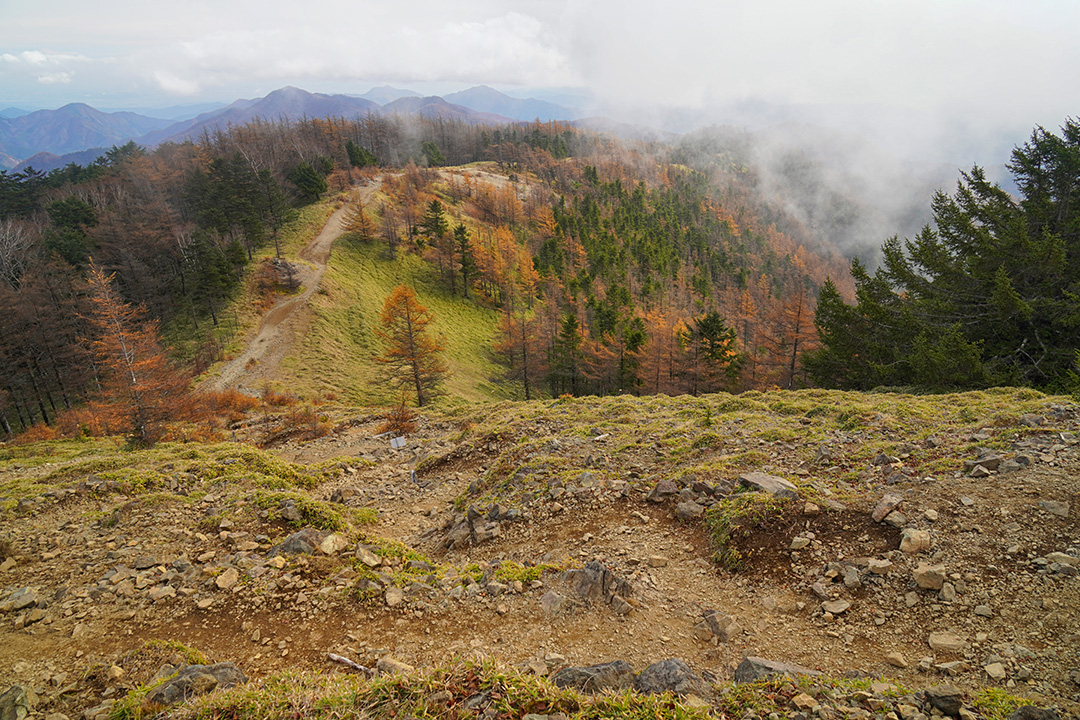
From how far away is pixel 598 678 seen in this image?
4.49 meters

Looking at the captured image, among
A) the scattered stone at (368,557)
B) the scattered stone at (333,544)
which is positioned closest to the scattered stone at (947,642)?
the scattered stone at (368,557)

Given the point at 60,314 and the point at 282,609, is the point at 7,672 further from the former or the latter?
the point at 60,314

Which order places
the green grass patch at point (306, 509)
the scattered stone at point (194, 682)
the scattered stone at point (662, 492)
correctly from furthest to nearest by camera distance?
the scattered stone at point (662, 492)
the green grass patch at point (306, 509)
the scattered stone at point (194, 682)

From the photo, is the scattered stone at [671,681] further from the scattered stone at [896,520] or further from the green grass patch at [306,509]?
the green grass patch at [306,509]

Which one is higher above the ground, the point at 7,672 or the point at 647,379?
the point at 7,672

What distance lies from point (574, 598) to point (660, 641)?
1307mm

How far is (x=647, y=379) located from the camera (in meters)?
45.6

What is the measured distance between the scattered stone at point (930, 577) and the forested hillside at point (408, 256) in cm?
3397

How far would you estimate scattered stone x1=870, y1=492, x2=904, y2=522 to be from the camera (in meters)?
6.66

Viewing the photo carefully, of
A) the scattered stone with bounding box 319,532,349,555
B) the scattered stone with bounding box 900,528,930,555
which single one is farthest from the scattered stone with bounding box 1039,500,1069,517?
the scattered stone with bounding box 319,532,349,555

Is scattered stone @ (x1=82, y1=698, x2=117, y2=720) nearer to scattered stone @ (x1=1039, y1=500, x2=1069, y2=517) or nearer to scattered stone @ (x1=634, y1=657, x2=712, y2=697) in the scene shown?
scattered stone @ (x1=634, y1=657, x2=712, y2=697)

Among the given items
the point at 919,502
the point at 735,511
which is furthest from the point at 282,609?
the point at 919,502

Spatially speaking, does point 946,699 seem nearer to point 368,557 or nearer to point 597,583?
point 597,583

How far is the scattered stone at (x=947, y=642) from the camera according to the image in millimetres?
4543
